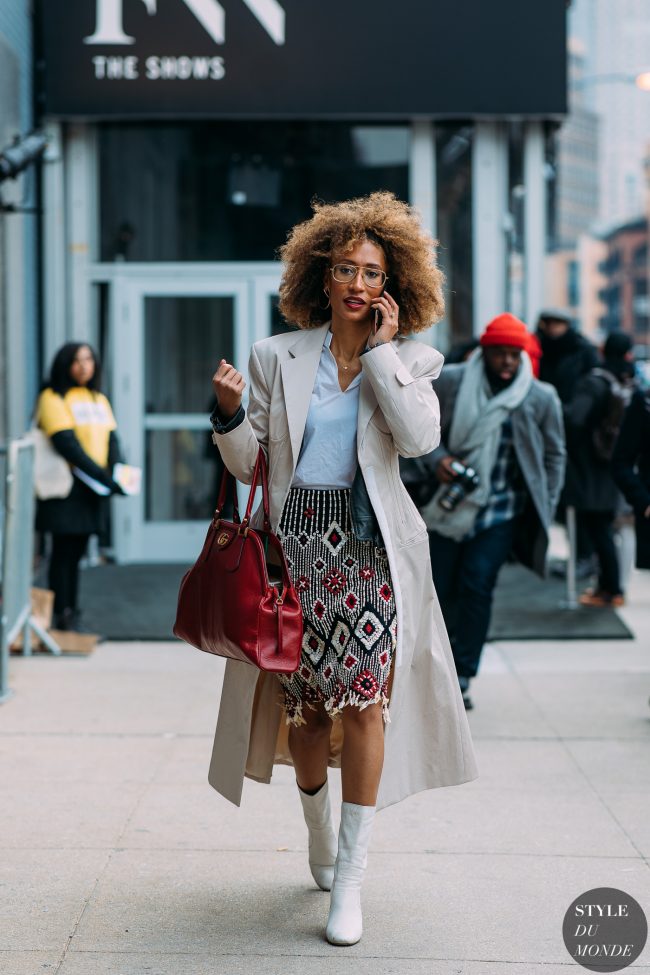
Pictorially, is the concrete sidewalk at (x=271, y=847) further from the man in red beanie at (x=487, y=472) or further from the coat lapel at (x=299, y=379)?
the coat lapel at (x=299, y=379)

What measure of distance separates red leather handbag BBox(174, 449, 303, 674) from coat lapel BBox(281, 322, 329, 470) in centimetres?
12

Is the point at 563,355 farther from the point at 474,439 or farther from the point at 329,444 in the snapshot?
the point at 329,444

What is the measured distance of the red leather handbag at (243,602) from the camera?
11.3 ft

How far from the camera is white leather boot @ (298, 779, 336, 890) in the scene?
3.83 m

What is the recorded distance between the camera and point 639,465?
623 centimetres

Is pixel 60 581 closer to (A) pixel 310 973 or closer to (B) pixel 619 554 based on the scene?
(B) pixel 619 554

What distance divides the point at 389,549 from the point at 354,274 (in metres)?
0.76

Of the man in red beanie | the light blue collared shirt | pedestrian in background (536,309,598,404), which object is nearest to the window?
pedestrian in background (536,309,598,404)

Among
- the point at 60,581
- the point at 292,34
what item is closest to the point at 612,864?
the point at 60,581

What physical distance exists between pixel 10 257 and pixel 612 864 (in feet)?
24.9

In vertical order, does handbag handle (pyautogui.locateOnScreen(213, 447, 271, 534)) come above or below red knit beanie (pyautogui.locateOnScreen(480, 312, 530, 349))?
below

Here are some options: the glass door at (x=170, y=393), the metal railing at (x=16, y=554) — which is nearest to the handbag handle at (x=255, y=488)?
the metal railing at (x=16, y=554)

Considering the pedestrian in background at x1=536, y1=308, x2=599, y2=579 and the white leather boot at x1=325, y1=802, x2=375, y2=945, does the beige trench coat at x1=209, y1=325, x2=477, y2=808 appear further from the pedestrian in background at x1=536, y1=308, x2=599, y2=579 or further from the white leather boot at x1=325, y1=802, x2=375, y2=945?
the pedestrian in background at x1=536, y1=308, x2=599, y2=579

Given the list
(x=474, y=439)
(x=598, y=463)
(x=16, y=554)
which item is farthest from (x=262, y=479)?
(x=598, y=463)
